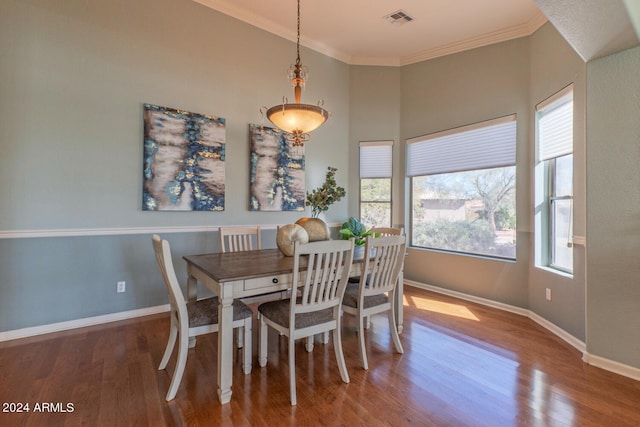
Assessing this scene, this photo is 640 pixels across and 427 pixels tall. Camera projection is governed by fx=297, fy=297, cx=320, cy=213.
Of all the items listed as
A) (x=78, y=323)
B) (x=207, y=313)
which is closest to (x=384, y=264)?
(x=207, y=313)

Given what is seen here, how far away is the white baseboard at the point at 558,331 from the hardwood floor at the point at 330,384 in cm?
6

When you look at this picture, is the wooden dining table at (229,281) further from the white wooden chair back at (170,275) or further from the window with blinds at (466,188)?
the window with blinds at (466,188)

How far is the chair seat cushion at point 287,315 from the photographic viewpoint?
1943mm

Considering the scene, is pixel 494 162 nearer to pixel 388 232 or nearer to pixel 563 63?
pixel 563 63

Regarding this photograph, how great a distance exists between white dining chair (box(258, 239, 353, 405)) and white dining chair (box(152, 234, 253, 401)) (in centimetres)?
19

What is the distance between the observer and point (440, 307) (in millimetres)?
3553

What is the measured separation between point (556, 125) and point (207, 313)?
3639 mm

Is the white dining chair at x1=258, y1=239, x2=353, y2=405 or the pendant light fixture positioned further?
the pendant light fixture

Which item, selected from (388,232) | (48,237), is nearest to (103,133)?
(48,237)

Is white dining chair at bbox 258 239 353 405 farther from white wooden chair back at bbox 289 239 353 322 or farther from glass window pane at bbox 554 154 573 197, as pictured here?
glass window pane at bbox 554 154 573 197

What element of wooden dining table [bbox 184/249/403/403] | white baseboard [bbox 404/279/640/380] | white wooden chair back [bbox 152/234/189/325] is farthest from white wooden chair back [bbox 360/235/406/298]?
white baseboard [bbox 404/279/640/380]

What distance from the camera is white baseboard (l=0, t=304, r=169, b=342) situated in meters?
2.57

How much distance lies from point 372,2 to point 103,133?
10.6ft

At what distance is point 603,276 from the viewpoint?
87.0 inches
